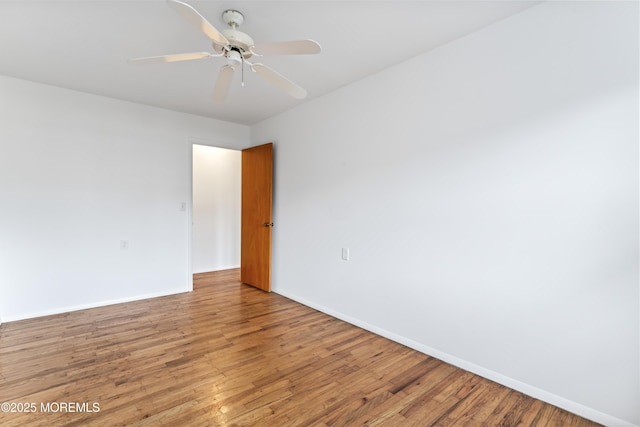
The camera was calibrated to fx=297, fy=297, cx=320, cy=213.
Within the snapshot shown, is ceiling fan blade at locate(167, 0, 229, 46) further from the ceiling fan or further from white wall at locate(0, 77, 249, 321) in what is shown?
white wall at locate(0, 77, 249, 321)

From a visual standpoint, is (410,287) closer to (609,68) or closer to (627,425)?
(627,425)

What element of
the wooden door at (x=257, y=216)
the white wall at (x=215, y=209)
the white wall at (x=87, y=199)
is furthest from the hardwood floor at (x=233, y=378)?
the white wall at (x=215, y=209)

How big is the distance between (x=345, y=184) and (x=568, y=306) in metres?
2.06

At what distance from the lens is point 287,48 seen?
5.60ft

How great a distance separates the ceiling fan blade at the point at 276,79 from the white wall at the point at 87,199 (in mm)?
2585

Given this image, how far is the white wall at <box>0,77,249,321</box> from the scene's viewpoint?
10.2ft

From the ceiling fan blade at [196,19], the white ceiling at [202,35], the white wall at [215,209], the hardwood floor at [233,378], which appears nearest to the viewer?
the ceiling fan blade at [196,19]

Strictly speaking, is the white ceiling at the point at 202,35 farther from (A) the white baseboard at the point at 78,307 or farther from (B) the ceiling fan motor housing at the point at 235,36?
(A) the white baseboard at the point at 78,307

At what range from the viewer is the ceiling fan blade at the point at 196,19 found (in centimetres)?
132

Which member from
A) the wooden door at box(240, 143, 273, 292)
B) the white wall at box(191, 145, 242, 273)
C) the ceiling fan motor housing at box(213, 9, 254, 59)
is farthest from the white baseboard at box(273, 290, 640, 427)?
the white wall at box(191, 145, 242, 273)

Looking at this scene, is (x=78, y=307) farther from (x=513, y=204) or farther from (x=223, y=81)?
(x=513, y=204)

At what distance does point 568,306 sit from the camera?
1.82 m

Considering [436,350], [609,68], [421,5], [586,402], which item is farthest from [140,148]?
[586,402]

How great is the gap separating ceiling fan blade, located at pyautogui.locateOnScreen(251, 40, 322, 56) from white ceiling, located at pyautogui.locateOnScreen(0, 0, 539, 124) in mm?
353
